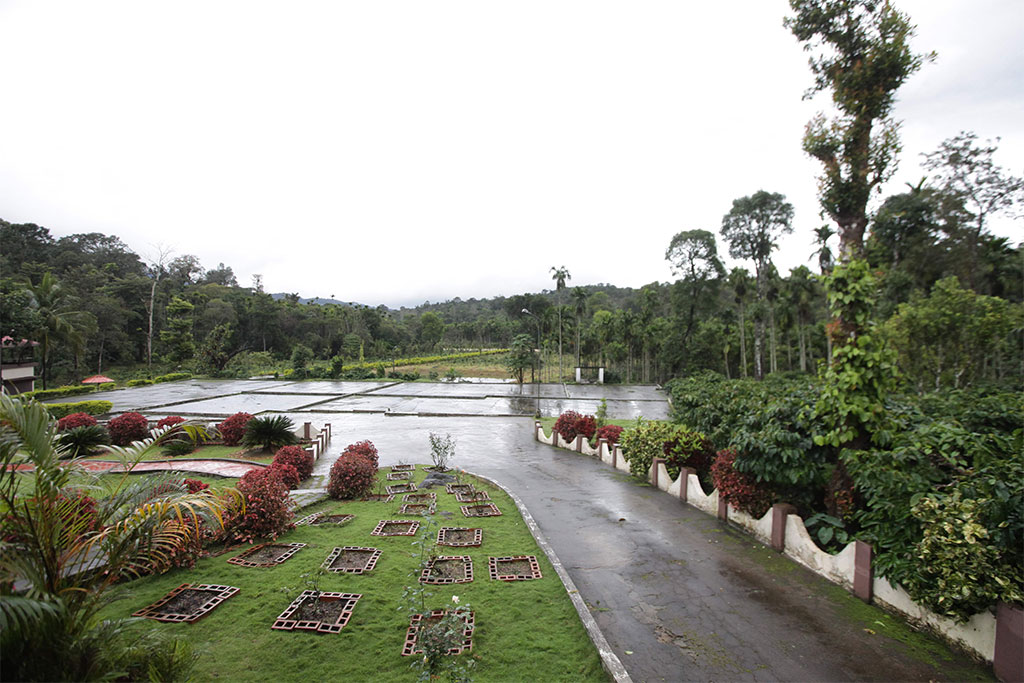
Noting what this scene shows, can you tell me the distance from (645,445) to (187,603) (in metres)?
8.35

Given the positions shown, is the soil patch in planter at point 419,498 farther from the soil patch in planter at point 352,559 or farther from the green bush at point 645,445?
the green bush at point 645,445

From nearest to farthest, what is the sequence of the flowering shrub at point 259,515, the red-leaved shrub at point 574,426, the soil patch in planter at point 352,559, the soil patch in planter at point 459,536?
1. the soil patch in planter at point 352,559
2. the flowering shrub at point 259,515
3. the soil patch in planter at point 459,536
4. the red-leaved shrub at point 574,426

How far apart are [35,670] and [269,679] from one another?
4.41 feet

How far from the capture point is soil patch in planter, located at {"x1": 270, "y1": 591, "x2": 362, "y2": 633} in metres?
3.99

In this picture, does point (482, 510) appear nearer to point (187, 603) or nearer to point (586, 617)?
point (586, 617)

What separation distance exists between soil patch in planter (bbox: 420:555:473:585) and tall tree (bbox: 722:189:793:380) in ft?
A: 99.6

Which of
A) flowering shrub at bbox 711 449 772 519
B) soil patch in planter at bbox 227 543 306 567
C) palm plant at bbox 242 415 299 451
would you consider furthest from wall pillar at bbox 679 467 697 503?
palm plant at bbox 242 415 299 451

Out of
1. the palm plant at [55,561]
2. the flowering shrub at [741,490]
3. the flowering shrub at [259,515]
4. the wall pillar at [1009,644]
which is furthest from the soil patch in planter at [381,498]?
the wall pillar at [1009,644]

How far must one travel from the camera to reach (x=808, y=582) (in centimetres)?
539

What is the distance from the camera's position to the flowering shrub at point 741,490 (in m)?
6.75

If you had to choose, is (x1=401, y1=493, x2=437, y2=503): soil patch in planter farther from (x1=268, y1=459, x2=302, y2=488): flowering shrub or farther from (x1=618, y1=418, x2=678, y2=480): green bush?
(x1=618, y1=418, x2=678, y2=480): green bush

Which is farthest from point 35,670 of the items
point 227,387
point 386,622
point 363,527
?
point 227,387

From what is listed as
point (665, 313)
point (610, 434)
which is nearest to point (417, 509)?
point (610, 434)

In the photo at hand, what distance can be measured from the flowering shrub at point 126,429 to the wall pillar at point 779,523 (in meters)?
15.0
